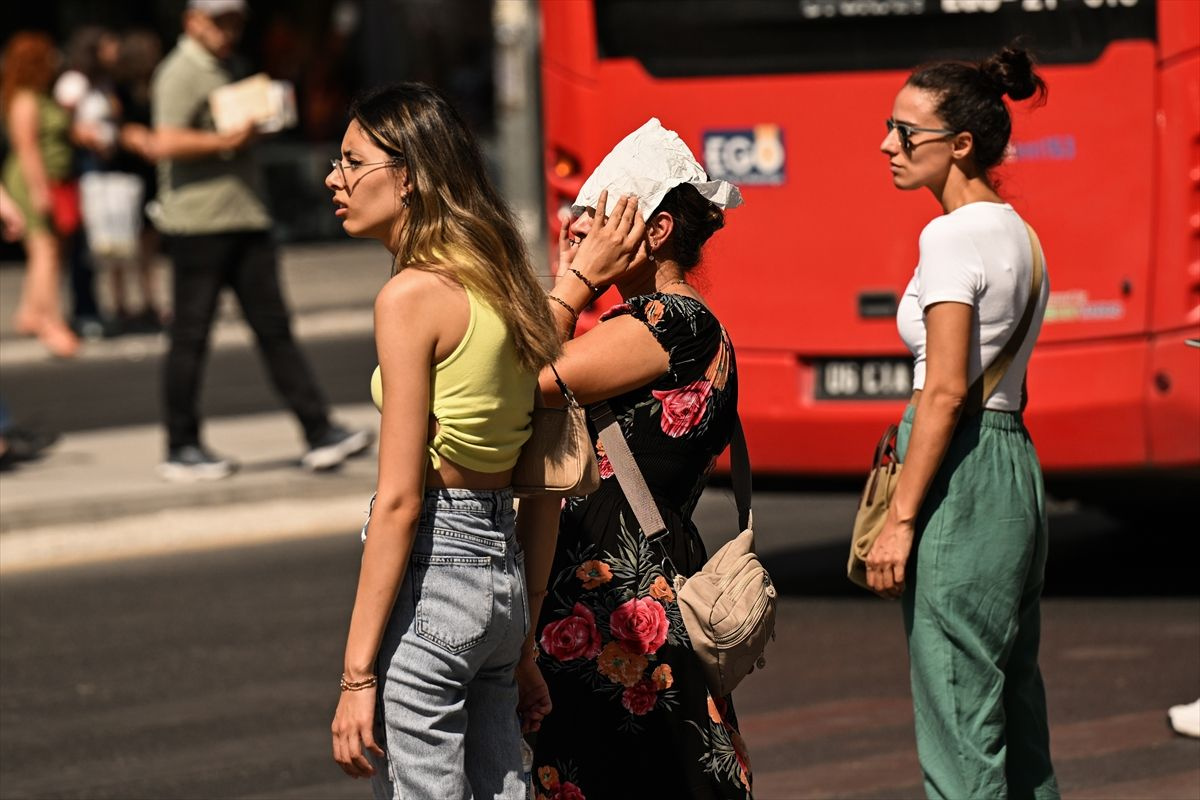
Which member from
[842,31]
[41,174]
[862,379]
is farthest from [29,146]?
[862,379]

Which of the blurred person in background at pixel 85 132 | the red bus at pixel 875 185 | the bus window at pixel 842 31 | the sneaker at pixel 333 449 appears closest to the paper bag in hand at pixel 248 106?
the sneaker at pixel 333 449

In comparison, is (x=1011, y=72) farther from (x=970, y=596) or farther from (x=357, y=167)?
(x=357, y=167)

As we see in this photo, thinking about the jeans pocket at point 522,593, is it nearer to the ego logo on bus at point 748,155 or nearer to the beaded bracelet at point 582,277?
the beaded bracelet at point 582,277

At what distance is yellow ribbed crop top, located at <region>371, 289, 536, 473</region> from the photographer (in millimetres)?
3428

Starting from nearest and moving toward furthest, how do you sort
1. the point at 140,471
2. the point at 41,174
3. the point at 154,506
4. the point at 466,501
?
the point at 466,501
the point at 154,506
the point at 140,471
the point at 41,174

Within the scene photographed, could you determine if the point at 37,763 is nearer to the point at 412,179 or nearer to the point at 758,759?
the point at 758,759

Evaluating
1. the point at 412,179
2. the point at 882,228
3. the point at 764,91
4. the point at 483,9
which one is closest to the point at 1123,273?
the point at 882,228

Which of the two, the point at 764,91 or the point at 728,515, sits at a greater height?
the point at 764,91

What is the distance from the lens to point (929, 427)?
433cm

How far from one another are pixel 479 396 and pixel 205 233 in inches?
262

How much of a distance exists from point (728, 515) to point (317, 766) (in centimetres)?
400

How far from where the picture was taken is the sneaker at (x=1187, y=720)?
19.7ft

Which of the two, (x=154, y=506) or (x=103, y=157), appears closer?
(x=154, y=506)

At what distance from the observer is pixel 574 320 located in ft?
12.5
